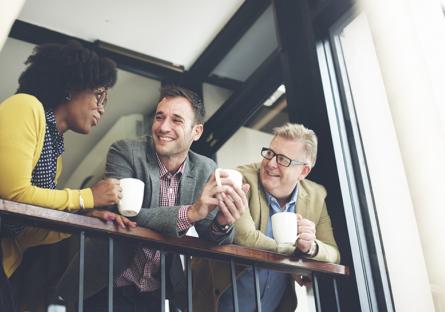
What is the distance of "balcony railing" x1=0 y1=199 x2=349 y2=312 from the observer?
1.50 meters

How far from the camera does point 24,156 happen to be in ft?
5.15

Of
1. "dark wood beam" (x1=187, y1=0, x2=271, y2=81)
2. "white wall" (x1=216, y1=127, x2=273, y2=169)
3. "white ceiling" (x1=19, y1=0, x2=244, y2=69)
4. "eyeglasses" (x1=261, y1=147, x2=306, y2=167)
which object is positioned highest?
"white ceiling" (x1=19, y1=0, x2=244, y2=69)

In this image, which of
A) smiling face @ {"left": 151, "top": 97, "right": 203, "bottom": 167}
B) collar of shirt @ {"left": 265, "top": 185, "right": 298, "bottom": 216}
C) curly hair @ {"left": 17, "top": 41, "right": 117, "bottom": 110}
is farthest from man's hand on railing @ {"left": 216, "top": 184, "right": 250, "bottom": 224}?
curly hair @ {"left": 17, "top": 41, "right": 117, "bottom": 110}

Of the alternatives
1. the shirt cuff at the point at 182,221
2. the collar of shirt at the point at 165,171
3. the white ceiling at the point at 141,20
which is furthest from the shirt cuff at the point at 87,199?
the white ceiling at the point at 141,20

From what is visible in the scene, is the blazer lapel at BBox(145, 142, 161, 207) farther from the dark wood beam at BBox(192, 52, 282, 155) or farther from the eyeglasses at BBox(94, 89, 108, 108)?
the dark wood beam at BBox(192, 52, 282, 155)

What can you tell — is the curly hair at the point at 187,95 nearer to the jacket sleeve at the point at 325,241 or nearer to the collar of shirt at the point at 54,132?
the collar of shirt at the point at 54,132

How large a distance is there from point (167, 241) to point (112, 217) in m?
0.18

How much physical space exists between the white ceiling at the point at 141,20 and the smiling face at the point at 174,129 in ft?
4.35

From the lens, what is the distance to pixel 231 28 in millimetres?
3406

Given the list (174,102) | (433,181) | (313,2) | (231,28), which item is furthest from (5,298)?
(231,28)

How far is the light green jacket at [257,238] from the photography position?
77.8 inches

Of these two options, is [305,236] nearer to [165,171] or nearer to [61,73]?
[165,171]

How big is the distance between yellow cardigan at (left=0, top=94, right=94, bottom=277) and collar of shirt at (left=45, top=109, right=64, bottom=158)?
142 mm

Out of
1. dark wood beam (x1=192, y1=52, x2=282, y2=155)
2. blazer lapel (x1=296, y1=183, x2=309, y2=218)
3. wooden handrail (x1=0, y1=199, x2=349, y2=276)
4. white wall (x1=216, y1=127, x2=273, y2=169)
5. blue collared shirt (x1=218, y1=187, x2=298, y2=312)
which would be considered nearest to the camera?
wooden handrail (x1=0, y1=199, x2=349, y2=276)
